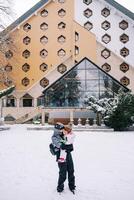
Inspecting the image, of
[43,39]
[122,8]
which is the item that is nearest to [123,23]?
[122,8]

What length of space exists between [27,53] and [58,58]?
4.05 meters

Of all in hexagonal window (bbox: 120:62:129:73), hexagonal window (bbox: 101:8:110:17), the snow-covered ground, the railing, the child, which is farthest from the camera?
hexagonal window (bbox: 101:8:110:17)

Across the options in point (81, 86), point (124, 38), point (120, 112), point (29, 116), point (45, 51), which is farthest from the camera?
point (45, 51)

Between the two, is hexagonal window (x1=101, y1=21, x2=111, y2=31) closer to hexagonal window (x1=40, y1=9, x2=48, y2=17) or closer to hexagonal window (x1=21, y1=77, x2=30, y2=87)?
hexagonal window (x1=40, y1=9, x2=48, y2=17)

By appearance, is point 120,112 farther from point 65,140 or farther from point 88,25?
point 65,140

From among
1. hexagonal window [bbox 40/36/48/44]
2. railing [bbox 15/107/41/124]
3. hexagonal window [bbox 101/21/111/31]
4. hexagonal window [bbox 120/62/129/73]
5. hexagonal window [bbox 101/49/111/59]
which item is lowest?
railing [bbox 15/107/41/124]

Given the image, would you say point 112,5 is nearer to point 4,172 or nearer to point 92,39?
point 92,39

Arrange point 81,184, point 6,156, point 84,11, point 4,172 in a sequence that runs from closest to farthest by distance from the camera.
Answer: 1. point 81,184
2. point 4,172
3. point 6,156
4. point 84,11

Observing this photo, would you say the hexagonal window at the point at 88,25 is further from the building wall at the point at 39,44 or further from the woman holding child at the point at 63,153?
the woman holding child at the point at 63,153

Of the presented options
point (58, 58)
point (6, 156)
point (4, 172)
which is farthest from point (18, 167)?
point (58, 58)

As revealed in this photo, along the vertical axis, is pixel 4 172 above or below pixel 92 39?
below

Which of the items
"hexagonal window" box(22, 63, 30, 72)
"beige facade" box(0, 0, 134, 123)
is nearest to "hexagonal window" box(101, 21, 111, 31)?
"beige facade" box(0, 0, 134, 123)

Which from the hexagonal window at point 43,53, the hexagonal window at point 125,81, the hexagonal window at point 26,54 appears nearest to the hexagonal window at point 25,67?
the hexagonal window at point 26,54

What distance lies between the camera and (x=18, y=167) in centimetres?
996
